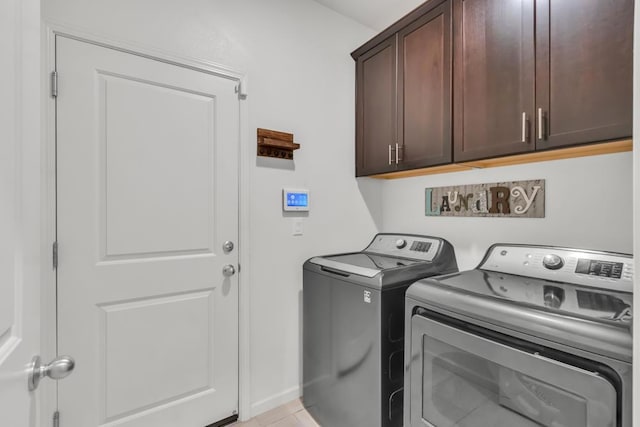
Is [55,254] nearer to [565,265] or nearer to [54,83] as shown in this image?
[54,83]

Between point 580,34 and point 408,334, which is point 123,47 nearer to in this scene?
point 408,334

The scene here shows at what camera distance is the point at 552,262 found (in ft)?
4.55

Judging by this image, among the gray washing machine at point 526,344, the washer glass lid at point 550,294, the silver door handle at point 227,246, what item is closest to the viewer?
the gray washing machine at point 526,344

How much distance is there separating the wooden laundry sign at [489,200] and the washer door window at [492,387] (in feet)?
3.01

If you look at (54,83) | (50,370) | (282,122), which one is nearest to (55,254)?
(54,83)

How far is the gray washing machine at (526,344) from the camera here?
0.83 meters

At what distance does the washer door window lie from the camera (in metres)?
0.85

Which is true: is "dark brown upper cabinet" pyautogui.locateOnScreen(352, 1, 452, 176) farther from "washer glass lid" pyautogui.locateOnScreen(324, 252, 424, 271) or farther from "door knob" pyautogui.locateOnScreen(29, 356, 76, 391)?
"door knob" pyautogui.locateOnScreen(29, 356, 76, 391)

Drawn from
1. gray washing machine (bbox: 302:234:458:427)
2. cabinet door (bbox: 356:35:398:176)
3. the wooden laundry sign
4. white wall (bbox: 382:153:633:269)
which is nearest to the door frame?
cabinet door (bbox: 356:35:398:176)

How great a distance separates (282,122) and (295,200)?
19.4 inches

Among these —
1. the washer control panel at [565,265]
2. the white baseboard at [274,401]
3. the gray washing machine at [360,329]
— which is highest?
the washer control panel at [565,265]

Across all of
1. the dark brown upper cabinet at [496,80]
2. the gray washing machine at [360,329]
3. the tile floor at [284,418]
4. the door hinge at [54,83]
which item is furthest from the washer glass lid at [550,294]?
the door hinge at [54,83]

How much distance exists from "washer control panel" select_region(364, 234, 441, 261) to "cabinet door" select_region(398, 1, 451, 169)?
0.47 metres

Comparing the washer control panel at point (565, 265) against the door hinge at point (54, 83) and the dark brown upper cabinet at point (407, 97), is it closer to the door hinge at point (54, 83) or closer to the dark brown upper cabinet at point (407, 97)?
the dark brown upper cabinet at point (407, 97)
